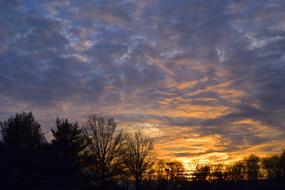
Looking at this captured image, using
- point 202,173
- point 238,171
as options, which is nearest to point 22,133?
point 202,173

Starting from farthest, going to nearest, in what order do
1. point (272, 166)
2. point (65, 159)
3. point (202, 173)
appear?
point (272, 166), point (202, 173), point (65, 159)

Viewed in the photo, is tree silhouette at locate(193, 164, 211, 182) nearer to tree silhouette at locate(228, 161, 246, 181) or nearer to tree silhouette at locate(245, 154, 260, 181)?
tree silhouette at locate(228, 161, 246, 181)

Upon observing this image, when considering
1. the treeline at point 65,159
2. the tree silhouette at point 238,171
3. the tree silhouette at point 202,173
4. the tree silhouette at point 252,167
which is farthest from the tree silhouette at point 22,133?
the tree silhouette at point 252,167

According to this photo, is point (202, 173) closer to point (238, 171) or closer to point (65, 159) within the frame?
point (238, 171)

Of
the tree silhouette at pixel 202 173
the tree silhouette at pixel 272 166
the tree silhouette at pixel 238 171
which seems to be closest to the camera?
the tree silhouette at pixel 202 173

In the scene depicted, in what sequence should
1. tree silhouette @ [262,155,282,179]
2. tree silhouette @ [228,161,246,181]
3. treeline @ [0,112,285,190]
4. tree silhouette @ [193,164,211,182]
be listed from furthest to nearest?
tree silhouette @ [228,161,246,181]
tree silhouette @ [262,155,282,179]
tree silhouette @ [193,164,211,182]
treeline @ [0,112,285,190]

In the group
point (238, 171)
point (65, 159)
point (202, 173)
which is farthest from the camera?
point (238, 171)

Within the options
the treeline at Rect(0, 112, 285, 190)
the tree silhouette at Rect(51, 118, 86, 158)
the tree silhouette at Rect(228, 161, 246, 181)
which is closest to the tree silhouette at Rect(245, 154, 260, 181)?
the tree silhouette at Rect(228, 161, 246, 181)

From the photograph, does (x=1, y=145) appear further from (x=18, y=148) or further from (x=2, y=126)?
(x=2, y=126)

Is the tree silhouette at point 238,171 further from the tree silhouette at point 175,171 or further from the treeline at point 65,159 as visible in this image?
the treeline at point 65,159

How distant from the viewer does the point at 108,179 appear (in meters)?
64.9

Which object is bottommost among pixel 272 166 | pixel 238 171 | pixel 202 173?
pixel 202 173

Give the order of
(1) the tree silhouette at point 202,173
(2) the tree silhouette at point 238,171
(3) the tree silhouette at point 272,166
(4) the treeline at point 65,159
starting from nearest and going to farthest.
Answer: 1. (4) the treeline at point 65,159
2. (1) the tree silhouette at point 202,173
3. (3) the tree silhouette at point 272,166
4. (2) the tree silhouette at point 238,171

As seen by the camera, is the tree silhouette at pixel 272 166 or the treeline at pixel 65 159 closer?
the treeline at pixel 65 159
